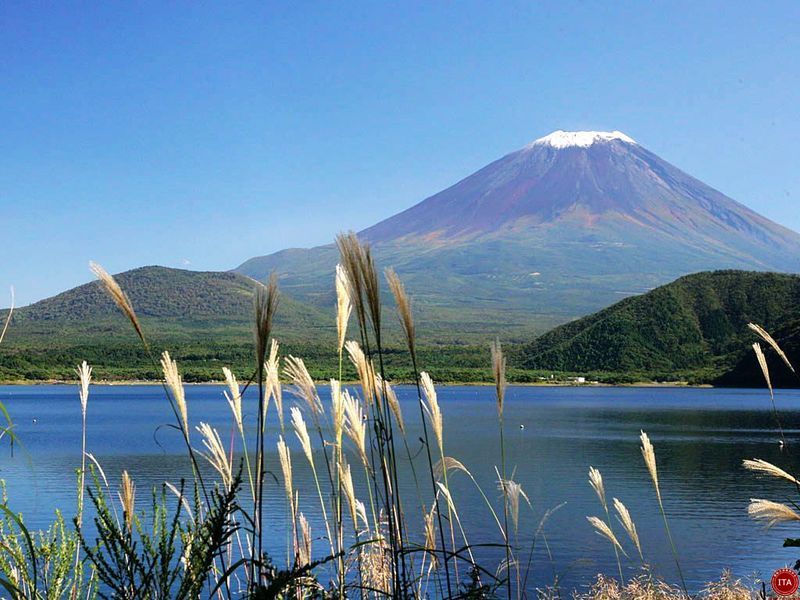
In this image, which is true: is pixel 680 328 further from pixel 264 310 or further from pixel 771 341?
pixel 264 310

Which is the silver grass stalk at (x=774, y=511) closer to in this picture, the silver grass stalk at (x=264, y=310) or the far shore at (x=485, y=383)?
the silver grass stalk at (x=264, y=310)

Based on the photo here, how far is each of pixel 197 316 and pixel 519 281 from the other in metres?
69.3

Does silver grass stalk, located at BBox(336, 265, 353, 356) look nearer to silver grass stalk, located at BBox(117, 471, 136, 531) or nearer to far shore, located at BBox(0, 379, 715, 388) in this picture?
silver grass stalk, located at BBox(117, 471, 136, 531)

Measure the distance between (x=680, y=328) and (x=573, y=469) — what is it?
244 feet

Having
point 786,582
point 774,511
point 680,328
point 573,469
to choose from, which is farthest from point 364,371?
point 680,328

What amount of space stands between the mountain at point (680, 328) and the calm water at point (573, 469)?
3061 cm

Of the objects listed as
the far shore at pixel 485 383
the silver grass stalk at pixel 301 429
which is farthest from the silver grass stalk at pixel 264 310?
the far shore at pixel 485 383

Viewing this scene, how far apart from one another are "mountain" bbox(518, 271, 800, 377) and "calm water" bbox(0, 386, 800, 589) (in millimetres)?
30608

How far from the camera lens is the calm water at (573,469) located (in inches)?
694

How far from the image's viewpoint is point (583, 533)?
1958 centimetres

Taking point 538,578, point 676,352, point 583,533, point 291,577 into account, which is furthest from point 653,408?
point 291,577

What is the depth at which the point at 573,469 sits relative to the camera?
31.0 meters

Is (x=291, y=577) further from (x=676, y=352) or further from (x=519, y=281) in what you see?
(x=519, y=281)

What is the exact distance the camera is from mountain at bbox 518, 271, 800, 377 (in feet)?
325
